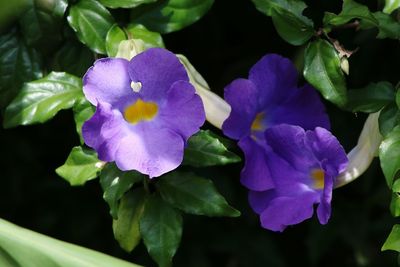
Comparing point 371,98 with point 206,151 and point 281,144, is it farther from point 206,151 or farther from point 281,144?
point 206,151

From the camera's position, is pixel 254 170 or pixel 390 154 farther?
pixel 254 170

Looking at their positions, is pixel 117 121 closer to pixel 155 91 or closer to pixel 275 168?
pixel 155 91

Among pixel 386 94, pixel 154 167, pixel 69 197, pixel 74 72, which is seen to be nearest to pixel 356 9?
pixel 386 94

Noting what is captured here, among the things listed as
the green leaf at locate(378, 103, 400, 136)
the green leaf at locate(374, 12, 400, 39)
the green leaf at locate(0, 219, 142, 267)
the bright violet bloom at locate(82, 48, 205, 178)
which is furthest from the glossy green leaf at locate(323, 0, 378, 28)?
the green leaf at locate(0, 219, 142, 267)

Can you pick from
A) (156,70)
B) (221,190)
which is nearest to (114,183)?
(156,70)

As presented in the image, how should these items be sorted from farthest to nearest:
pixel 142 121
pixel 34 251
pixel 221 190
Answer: pixel 221 190
pixel 142 121
pixel 34 251

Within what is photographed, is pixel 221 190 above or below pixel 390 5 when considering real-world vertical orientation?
below

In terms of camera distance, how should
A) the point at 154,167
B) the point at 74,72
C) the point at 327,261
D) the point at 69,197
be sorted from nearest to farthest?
the point at 154,167 → the point at 74,72 → the point at 69,197 → the point at 327,261
